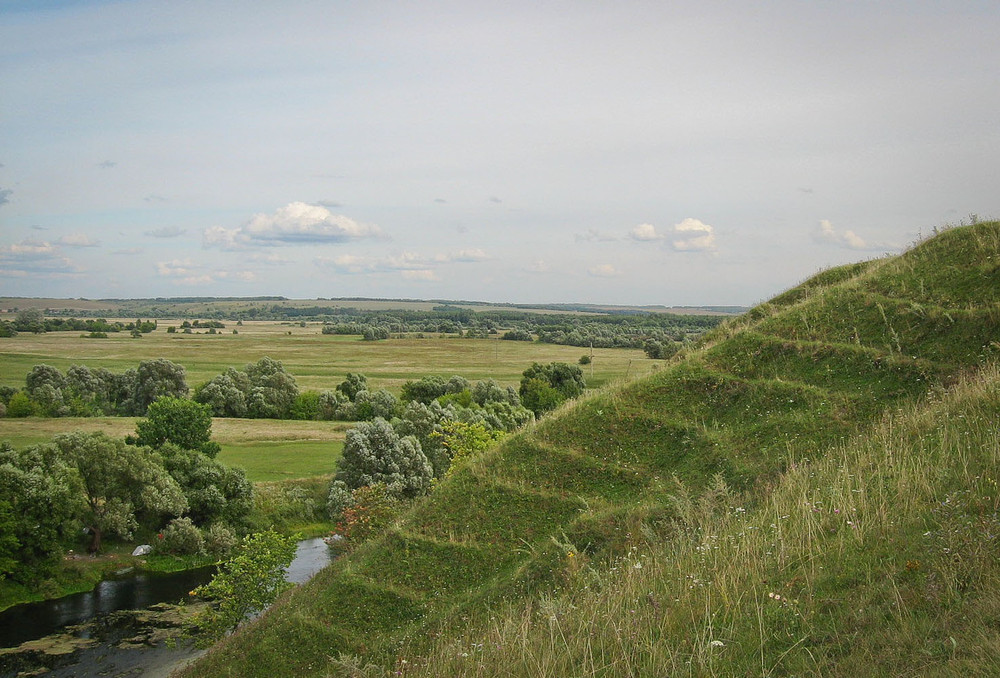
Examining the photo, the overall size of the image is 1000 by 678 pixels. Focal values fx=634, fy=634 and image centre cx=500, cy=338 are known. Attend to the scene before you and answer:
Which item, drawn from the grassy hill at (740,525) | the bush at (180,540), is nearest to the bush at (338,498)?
the bush at (180,540)

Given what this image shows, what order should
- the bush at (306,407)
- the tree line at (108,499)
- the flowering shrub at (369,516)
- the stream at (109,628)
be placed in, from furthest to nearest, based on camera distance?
1. the bush at (306,407)
2. the tree line at (108,499)
3. the stream at (109,628)
4. the flowering shrub at (369,516)

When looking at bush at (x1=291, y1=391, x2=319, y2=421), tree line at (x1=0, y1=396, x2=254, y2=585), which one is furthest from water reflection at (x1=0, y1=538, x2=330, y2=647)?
bush at (x1=291, y1=391, x2=319, y2=421)

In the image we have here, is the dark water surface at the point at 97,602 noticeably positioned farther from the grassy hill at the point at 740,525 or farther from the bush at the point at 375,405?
the bush at the point at 375,405

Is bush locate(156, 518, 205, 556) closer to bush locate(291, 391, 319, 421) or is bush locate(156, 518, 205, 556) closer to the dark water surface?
the dark water surface

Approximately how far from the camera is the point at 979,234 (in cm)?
2200

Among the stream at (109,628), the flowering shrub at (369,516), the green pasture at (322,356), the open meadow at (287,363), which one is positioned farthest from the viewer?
the green pasture at (322,356)

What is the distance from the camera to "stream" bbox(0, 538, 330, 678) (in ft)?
105

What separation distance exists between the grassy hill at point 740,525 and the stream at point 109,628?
17269 millimetres

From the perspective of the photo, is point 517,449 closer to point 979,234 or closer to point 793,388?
point 793,388

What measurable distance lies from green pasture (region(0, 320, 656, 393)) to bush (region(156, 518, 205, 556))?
49.6 meters

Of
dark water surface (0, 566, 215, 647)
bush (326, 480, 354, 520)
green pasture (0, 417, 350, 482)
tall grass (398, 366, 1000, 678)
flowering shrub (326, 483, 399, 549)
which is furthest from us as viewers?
green pasture (0, 417, 350, 482)

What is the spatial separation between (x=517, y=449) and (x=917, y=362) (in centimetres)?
1116

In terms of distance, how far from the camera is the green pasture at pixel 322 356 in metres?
104

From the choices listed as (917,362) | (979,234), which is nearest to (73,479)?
(917,362)
